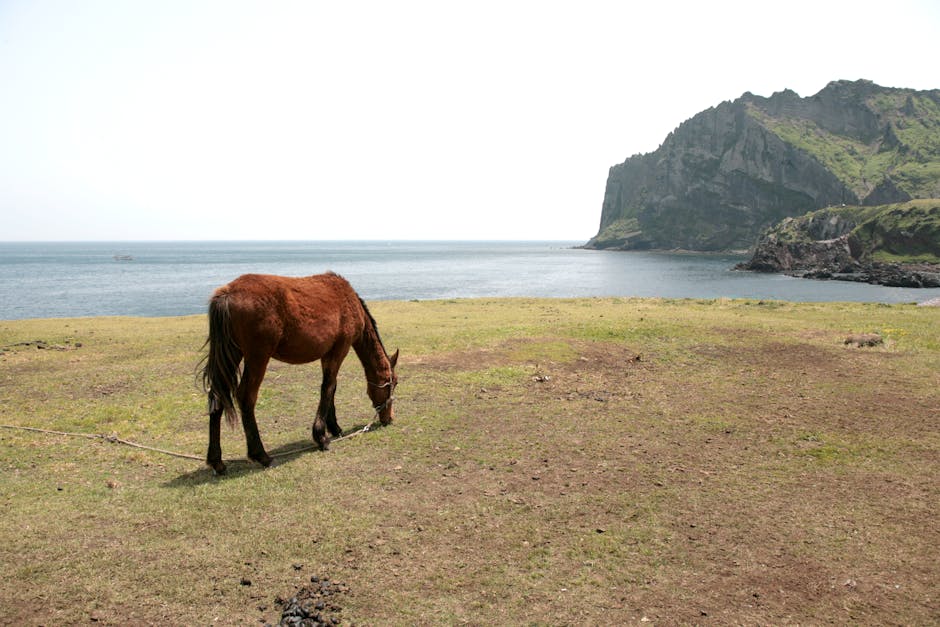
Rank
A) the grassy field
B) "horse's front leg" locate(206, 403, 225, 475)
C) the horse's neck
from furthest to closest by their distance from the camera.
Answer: the horse's neck → "horse's front leg" locate(206, 403, 225, 475) → the grassy field

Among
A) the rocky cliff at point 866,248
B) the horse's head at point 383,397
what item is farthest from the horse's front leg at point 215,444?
the rocky cliff at point 866,248

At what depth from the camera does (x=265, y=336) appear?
1000 cm

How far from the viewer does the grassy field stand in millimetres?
6434

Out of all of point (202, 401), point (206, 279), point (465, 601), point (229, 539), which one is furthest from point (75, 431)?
Answer: point (206, 279)

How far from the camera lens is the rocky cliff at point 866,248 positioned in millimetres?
111375

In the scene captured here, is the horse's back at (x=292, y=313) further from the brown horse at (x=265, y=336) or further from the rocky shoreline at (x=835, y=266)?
the rocky shoreline at (x=835, y=266)

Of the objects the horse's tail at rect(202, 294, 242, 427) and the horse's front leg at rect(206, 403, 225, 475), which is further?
the horse's front leg at rect(206, 403, 225, 475)

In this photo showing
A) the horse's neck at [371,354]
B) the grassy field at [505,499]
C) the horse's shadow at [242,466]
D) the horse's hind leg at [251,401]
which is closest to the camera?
the grassy field at [505,499]

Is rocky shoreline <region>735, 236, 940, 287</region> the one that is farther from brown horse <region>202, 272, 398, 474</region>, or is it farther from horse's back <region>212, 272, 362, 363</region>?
brown horse <region>202, 272, 398, 474</region>

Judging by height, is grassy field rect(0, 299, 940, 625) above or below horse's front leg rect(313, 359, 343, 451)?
below

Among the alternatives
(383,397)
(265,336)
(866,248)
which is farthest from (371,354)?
(866,248)

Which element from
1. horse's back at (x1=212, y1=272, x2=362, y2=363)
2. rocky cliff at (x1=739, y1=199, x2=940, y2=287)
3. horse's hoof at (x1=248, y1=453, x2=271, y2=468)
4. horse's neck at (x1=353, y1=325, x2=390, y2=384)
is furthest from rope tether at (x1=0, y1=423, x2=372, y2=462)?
rocky cliff at (x1=739, y1=199, x2=940, y2=287)

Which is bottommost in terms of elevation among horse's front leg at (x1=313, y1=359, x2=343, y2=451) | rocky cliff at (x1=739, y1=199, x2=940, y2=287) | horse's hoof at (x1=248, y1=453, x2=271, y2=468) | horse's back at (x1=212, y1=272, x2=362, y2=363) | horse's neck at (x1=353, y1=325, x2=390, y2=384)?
horse's hoof at (x1=248, y1=453, x2=271, y2=468)

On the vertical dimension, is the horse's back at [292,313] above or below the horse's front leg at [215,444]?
above
